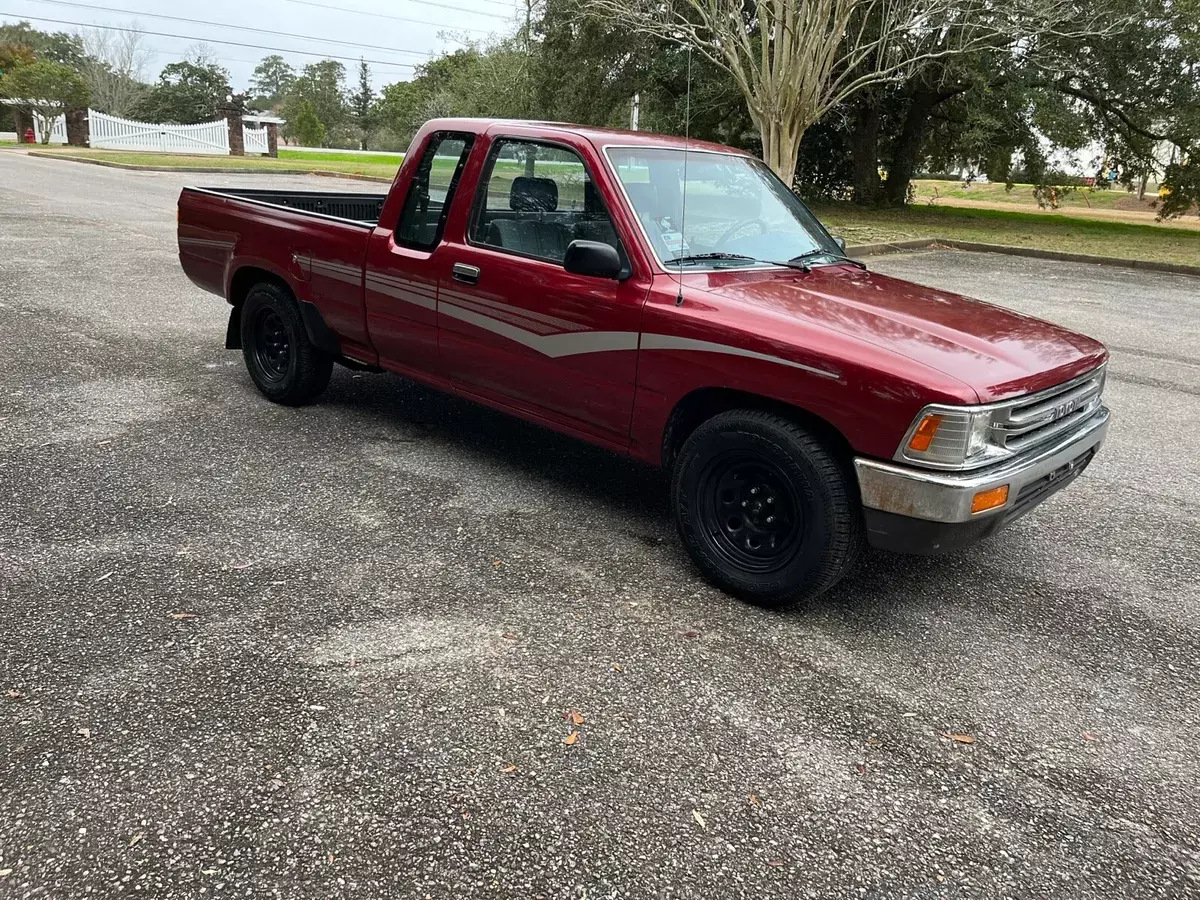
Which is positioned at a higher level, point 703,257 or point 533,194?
point 533,194

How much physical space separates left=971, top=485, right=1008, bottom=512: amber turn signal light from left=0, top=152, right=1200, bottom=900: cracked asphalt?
23.6 inches

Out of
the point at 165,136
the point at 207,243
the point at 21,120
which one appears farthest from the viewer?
the point at 21,120

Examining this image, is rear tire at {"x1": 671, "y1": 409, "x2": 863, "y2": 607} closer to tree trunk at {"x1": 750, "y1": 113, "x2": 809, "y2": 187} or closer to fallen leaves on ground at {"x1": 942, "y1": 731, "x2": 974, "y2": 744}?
fallen leaves on ground at {"x1": 942, "y1": 731, "x2": 974, "y2": 744}

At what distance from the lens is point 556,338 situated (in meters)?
4.27

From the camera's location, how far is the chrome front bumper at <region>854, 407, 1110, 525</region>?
3244 mm

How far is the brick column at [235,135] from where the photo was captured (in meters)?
47.4

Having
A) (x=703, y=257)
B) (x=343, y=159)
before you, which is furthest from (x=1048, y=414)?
(x=343, y=159)

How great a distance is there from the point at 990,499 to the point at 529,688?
68.5 inches

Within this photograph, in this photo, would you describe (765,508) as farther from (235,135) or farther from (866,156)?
(235,135)

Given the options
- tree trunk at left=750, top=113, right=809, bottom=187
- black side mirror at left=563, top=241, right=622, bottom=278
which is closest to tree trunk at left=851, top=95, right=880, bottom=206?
tree trunk at left=750, top=113, right=809, bottom=187

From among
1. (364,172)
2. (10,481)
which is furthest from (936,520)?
(364,172)

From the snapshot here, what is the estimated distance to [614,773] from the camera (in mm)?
2777

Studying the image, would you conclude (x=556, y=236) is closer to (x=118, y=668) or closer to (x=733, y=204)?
(x=733, y=204)

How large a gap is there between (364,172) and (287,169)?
2431mm
